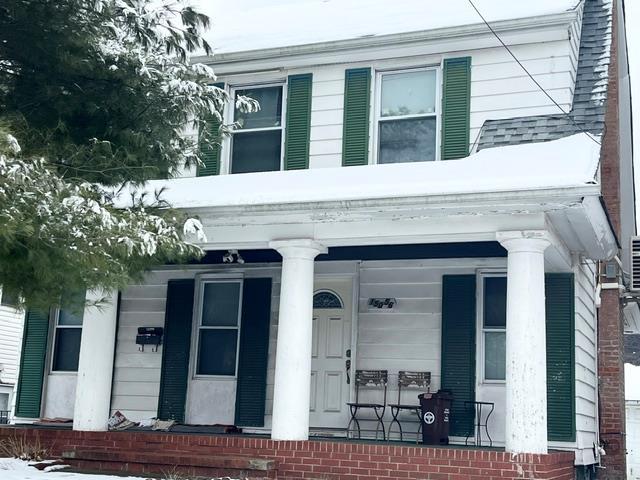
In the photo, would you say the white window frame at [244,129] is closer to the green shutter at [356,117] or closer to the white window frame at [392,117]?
the green shutter at [356,117]

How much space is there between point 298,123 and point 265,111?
2.11ft

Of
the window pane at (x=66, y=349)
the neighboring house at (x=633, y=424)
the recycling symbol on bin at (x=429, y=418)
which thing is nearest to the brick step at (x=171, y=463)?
the recycling symbol on bin at (x=429, y=418)

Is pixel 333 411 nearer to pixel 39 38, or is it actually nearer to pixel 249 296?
pixel 249 296

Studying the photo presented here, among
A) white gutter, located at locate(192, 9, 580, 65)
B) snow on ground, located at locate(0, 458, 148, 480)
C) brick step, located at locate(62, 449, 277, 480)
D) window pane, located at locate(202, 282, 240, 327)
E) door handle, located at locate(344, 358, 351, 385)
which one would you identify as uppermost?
white gutter, located at locate(192, 9, 580, 65)

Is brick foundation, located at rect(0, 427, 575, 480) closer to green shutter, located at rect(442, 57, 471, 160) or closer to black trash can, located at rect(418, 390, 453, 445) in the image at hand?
black trash can, located at rect(418, 390, 453, 445)

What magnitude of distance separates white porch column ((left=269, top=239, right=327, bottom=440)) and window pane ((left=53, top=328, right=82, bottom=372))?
5.07 metres

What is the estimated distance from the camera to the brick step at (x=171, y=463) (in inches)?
360

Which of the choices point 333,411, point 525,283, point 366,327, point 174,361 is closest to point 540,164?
point 525,283

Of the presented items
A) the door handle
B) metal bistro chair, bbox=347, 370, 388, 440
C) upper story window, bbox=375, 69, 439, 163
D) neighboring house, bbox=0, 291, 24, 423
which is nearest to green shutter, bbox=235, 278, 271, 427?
the door handle

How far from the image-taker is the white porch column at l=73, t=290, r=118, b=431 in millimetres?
10469

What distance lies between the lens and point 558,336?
10797 millimetres

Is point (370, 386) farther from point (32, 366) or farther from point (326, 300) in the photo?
point (32, 366)

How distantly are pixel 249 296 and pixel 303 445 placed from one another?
3538 millimetres

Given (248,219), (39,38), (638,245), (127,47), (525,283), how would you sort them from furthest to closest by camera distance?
(638,245) → (248,219) → (525,283) → (127,47) → (39,38)
